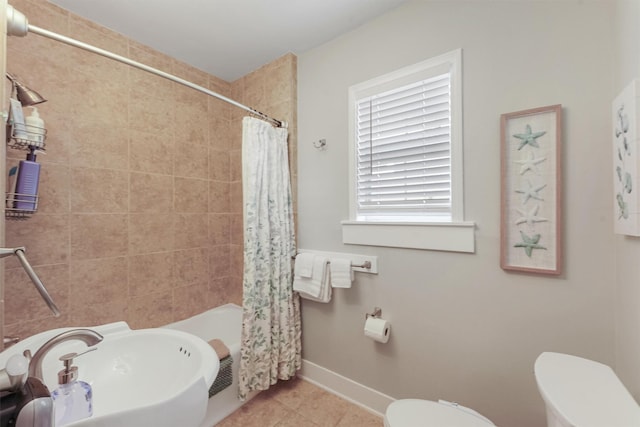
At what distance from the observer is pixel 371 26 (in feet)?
5.28

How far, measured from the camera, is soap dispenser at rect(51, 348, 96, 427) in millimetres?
705

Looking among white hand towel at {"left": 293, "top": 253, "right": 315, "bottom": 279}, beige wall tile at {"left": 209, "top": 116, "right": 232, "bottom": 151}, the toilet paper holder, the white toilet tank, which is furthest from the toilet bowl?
beige wall tile at {"left": 209, "top": 116, "right": 232, "bottom": 151}

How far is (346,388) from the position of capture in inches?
68.2

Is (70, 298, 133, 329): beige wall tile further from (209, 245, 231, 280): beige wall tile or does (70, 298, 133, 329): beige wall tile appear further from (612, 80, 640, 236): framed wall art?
(612, 80, 640, 236): framed wall art

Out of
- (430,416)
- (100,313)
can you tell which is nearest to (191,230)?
(100,313)

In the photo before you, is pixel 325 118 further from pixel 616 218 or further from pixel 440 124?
pixel 616 218

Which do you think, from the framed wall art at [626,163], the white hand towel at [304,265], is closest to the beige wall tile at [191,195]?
the white hand towel at [304,265]

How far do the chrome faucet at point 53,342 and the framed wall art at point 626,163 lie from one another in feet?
5.39

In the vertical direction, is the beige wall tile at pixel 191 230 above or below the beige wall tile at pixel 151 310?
above

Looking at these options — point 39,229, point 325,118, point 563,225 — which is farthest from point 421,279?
point 39,229

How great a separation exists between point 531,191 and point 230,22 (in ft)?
6.34

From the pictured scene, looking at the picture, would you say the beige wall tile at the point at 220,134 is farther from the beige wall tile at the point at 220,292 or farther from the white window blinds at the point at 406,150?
the white window blinds at the point at 406,150

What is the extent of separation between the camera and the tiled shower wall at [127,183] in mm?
1478

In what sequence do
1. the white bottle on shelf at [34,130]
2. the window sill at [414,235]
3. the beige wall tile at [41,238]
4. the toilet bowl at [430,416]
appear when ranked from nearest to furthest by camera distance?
the toilet bowl at [430,416], the white bottle on shelf at [34,130], the window sill at [414,235], the beige wall tile at [41,238]
